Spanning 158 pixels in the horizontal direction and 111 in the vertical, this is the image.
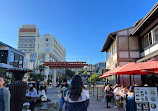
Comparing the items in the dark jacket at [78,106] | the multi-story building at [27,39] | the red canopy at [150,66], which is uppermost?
the multi-story building at [27,39]

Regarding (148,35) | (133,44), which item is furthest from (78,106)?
(133,44)

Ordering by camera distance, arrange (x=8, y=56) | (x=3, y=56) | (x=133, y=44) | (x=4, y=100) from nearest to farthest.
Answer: (x=4, y=100)
(x=133, y=44)
(x=3, y=56)
(x=8, y=56)

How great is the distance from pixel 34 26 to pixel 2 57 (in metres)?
73.5

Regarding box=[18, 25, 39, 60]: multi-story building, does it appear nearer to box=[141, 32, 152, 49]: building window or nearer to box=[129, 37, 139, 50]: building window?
box=[129, 37, 139, 50]: building window

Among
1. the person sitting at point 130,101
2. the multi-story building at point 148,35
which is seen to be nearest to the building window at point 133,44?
the multi-story building at point 148,35

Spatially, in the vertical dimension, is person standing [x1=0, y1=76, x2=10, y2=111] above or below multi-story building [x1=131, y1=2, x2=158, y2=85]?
below

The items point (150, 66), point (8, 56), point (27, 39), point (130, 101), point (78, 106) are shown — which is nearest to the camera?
point (78, 106)

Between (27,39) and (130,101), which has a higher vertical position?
(27,39)

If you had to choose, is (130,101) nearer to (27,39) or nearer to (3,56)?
(3,56)

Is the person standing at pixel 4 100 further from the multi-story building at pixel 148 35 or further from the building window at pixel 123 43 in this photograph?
the building window at pixel 123 43

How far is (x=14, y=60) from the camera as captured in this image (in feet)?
79.8

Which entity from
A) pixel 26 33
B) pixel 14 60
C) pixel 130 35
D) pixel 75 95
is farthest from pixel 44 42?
pixel 75 95

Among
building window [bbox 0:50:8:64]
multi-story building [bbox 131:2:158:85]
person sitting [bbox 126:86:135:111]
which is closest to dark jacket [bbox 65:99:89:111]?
person sitting [bbox 126:86:135:111]

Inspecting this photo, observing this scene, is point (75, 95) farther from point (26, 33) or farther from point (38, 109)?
point (26, 33)
